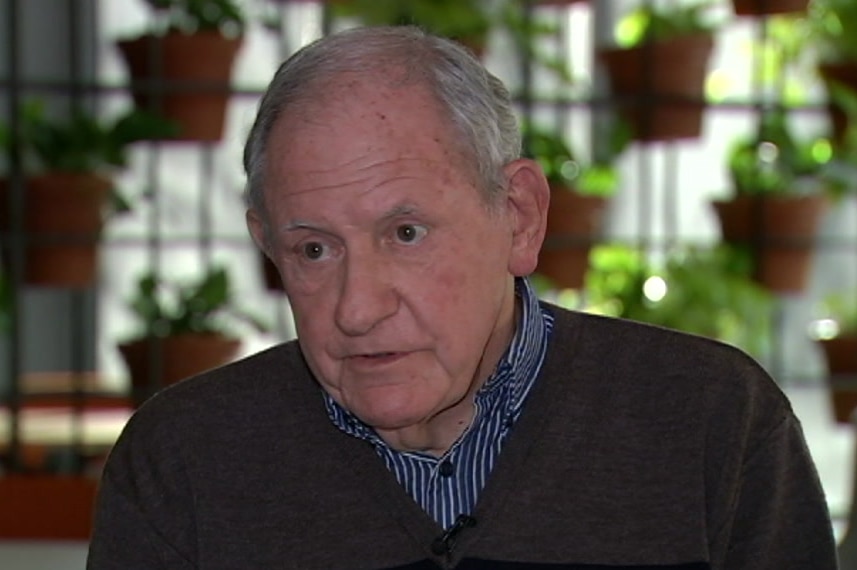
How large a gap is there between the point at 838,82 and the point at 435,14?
1089 millimetres

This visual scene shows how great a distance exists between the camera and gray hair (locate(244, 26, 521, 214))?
1492 mm

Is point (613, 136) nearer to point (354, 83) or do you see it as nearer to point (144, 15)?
point (144, 15)

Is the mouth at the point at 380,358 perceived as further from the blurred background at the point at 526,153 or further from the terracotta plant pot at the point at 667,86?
the terracotta plant pot at the point at 667,86

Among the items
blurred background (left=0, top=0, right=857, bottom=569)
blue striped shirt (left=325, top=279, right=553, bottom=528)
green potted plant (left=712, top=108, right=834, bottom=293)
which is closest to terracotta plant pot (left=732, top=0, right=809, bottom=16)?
blurred background (left=0, top=0, right=857, bottom=569)

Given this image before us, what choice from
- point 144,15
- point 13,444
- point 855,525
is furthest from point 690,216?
point 855,525

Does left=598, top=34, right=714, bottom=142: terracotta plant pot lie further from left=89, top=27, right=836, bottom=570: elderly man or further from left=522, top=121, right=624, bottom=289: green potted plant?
left=89, top=27, right=836, bottom=570: elderly man

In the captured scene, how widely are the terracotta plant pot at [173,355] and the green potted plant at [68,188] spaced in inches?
7.9

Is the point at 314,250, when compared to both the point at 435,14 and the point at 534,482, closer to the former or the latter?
the point at 534,482

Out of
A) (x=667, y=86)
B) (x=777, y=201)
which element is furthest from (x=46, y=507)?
(x=777, y=201)

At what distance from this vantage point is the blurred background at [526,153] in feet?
11.7

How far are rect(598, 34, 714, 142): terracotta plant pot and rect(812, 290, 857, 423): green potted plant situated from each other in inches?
25.2

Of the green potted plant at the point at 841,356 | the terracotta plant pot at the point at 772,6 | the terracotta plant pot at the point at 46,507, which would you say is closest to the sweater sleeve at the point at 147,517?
the terracotta plant pot at the point at 46,507

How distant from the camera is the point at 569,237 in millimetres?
3838

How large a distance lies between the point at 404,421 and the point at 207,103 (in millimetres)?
2374
